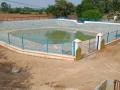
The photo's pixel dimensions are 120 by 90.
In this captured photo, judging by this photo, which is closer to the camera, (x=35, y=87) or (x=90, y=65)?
(x=35, y=87)

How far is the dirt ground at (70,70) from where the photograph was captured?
14.3 metres

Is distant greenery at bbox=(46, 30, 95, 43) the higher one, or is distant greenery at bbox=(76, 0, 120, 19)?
distant greenery at bbox=(76, 0, 120, 19)

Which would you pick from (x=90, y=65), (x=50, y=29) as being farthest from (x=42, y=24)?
(x=90, y=65)

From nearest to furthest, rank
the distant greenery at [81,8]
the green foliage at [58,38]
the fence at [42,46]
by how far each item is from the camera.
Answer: the fence at [42,46]
the green foliage at [58,38]
the distant greenery at [81,8]

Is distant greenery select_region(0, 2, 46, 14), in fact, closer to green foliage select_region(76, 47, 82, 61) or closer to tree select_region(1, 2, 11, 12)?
tree select_region(1, 2, 11, 12)

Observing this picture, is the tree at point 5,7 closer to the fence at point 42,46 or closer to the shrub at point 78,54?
the fence at point 42,46

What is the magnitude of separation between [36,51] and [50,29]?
2088 centimetres

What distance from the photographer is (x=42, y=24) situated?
44125mm

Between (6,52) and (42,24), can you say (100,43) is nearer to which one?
(6,52)

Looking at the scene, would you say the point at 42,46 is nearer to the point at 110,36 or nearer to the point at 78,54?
the point at 78,54

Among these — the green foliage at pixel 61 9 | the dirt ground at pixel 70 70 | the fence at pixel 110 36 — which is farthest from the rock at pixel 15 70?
the green foliage at pixel 61 9

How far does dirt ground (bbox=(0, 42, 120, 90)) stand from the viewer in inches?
564

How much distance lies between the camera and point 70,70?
17.0m

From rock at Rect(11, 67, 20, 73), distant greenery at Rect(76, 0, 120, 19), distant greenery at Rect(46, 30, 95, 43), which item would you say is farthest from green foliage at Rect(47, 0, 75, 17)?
rock at Rect(11, 67, 20, 73)
